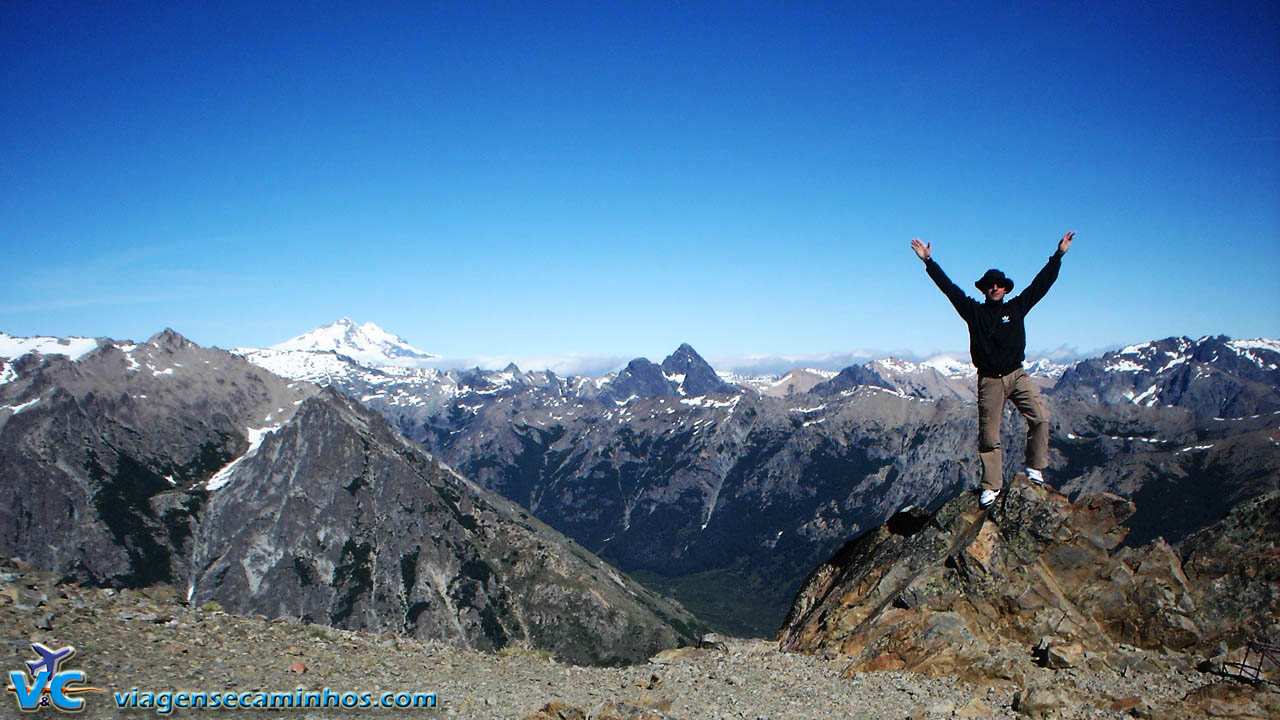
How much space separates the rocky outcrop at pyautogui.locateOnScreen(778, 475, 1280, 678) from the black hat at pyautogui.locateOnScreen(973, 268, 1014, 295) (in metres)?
8.09

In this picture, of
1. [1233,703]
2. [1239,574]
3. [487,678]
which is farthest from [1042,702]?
[487,678]

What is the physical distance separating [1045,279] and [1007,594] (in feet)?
34.8

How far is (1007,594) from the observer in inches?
1005

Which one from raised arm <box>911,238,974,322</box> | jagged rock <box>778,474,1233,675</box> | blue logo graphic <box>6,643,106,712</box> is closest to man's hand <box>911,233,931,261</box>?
raised arm <box>911,238,974,322</box>

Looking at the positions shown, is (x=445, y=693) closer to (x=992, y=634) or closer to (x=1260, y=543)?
(x=992, y=634)

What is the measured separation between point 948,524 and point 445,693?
19.4m

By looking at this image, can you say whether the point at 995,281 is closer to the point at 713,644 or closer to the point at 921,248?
the point at 921,248

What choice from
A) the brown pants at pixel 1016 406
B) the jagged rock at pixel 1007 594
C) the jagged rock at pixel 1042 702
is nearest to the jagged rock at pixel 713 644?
the jagged rock at pixel 1007 594

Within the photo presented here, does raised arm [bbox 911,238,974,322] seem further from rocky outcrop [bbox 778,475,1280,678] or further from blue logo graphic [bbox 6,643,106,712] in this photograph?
blue logo graphic [bbox 6,643,106,712]

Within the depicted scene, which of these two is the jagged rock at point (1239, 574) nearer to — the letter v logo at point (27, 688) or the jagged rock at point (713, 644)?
the jagged rock at point (713, 644)

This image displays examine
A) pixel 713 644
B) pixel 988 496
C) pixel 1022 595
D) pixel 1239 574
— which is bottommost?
pixel 713 644

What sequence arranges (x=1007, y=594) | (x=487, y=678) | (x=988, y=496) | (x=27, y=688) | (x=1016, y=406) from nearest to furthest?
1. (x=27, y=688)
2. (x=487, y=678)
3. (x=1016, y=406)
4. (x=1007, y=594)
5. (x=988, y=496)

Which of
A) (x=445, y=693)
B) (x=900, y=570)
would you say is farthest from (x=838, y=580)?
(x=445, y=693)

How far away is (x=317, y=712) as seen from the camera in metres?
16.6
